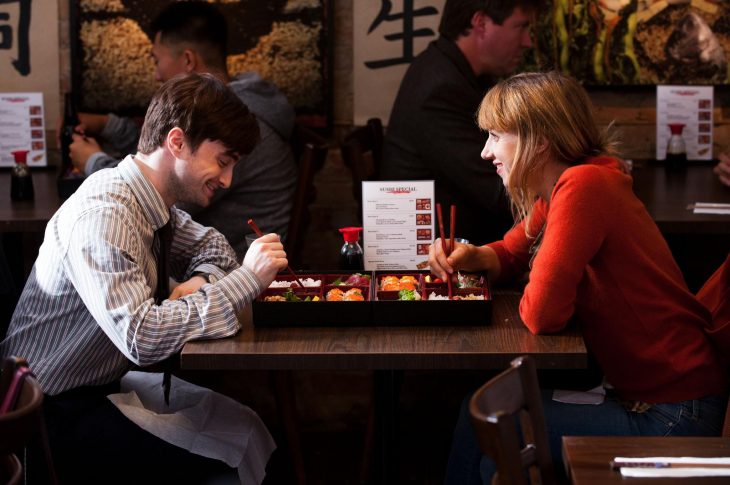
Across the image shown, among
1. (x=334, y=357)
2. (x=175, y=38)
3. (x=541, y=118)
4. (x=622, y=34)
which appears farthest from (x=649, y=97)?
(x=334, y=357)

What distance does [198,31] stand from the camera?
3.84 meters

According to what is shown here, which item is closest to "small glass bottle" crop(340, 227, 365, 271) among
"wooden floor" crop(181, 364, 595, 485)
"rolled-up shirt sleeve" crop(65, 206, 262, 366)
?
"rolled-up shirt sleeve" crop(65, 206, 262, 366)

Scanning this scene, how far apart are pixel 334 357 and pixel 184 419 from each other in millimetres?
464

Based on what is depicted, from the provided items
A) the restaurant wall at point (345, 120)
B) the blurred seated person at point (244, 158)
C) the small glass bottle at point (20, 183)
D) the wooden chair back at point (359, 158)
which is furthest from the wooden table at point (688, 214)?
the small glass bottle at point (20, 183)

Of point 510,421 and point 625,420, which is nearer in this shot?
point 510,421

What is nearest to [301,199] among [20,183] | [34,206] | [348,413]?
[34,206]

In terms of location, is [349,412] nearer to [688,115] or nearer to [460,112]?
[460,112]

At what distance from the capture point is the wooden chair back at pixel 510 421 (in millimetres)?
1435

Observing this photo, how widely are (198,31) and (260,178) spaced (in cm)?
64

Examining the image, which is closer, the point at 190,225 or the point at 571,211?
the point at 571,211

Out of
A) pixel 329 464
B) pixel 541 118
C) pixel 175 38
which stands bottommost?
pixel 329 464

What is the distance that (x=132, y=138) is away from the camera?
4.23 metres

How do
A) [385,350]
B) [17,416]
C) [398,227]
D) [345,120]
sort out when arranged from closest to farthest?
[17,416]
[385,350]
[398,227]
[345,120]

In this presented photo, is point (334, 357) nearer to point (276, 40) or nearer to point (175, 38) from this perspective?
point (175, 38)
